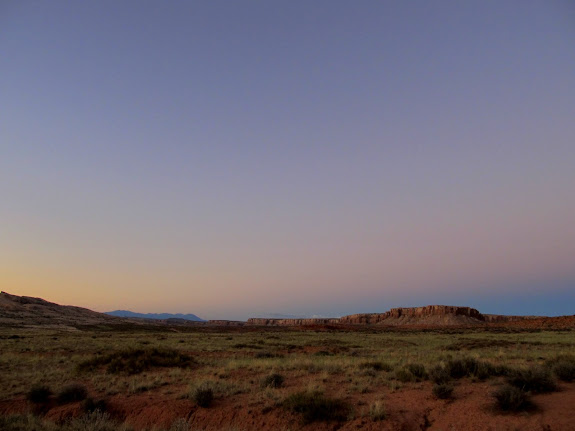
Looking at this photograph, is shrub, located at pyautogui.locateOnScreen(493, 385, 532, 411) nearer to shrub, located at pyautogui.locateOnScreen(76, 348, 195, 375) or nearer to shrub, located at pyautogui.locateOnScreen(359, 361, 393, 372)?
shrub, located at pyautogui.locateOnScreen(359, 361, 393, 372)

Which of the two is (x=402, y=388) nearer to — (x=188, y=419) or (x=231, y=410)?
(x=231, y=410)

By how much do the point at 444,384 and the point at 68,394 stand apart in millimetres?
11403

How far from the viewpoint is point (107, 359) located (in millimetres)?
18984

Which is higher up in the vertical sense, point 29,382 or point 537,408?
point 537,408

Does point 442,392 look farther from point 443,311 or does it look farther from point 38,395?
→ point 443,311

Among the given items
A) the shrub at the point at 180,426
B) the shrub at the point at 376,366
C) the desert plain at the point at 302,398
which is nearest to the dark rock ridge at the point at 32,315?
the desert plain at the point at 302,398

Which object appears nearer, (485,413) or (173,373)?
(485,413)

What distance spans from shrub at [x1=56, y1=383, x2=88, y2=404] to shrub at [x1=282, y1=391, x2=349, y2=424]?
673 centimetres

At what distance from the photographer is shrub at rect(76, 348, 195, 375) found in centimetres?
1725

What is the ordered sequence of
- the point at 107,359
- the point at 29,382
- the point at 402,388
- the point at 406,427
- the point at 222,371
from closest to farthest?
the point at 406,427 < the point at 402,388 < the point at 29,382 < the point at 222,371 < the point at 107,359

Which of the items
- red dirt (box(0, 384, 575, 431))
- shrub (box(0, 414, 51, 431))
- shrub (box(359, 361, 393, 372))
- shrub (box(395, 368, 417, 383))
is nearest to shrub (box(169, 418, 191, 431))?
red dirt (box(0, 384, 575, 431))

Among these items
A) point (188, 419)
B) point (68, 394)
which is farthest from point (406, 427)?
point (68, 394)

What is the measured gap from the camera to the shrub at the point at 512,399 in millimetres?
9008

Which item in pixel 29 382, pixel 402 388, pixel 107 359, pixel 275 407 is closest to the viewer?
pixel 275 407
